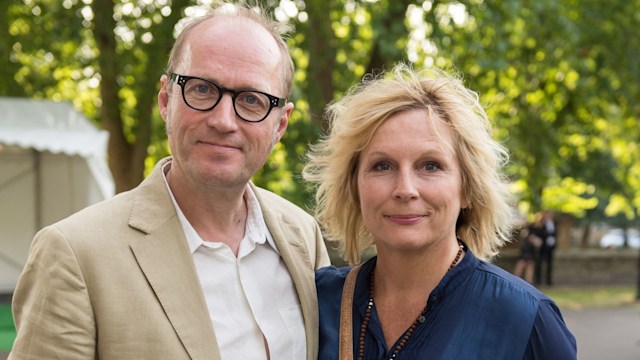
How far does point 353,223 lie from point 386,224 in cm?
47

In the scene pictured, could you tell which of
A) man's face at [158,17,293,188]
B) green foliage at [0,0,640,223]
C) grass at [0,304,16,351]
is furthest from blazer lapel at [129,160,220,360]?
green foliage at [0,0,640,223]

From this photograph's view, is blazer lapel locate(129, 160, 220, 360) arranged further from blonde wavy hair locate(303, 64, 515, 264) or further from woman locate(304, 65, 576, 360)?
blonde wavy hair locate(303, 64, 515, 264)

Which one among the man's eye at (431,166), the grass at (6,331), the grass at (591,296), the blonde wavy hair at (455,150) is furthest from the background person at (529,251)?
the man's eye at (431,166)

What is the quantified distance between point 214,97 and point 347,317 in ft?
2.80

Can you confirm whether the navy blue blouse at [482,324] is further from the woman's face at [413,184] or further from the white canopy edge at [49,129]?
the white canopy edge at [49,129]

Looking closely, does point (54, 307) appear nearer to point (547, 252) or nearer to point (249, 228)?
point (249, 228)

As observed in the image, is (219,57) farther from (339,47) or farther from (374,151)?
(339,47)

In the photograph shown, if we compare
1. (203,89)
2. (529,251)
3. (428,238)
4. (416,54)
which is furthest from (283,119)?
(529,251)

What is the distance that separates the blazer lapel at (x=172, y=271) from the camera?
2186mm

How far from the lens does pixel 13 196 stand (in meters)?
12.1

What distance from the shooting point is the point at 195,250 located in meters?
2.39

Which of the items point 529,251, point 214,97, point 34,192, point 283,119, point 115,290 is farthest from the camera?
point 529,251

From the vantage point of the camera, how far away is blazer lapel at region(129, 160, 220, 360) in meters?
2.19

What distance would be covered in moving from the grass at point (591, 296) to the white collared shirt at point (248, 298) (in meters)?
12.3
